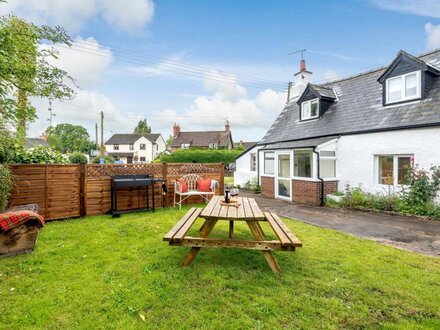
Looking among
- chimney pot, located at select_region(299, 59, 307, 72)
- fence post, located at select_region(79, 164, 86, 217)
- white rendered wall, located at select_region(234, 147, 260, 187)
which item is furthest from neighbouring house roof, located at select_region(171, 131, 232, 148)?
fence post, located at select_region(79, 164, 86, 217)

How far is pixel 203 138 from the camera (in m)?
46.4

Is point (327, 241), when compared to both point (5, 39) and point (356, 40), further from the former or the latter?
point (356, 40)

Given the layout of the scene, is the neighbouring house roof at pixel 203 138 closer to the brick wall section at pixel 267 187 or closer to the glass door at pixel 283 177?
the brick wall section at pixel 267 187

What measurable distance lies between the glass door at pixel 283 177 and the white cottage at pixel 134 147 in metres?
41.4

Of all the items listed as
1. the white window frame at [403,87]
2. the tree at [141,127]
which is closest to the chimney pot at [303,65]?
the white window frame at [403,87]

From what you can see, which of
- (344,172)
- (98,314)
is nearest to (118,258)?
(98,314)

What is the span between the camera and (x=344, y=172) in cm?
998

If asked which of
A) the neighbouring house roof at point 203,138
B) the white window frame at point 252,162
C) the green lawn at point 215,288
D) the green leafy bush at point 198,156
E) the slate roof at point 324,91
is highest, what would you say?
the neighbouring house roof at point 203,138

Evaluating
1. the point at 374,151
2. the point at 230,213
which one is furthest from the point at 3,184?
the point at 374,151

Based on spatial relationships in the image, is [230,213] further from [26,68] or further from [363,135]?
[363,135]

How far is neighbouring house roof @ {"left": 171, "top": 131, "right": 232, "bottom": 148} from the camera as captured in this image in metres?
45.0

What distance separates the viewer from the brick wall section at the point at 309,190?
954 centimetres

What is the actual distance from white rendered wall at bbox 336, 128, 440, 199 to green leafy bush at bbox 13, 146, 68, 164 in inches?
410

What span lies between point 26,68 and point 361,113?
436 inches
